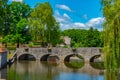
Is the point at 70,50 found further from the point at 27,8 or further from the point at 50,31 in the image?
the point at 27,8

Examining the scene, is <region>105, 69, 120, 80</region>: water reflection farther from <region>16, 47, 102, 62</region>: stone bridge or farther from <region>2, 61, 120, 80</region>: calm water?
<region>16, 47, 102, 62</region>: stone bridge

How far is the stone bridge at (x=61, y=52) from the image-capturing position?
64812mm

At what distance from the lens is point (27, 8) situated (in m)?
74.4

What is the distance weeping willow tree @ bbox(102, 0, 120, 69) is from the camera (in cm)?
2341

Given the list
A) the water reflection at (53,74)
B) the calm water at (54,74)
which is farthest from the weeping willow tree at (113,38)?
the water reflection at (53,74)

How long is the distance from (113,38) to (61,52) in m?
43.4

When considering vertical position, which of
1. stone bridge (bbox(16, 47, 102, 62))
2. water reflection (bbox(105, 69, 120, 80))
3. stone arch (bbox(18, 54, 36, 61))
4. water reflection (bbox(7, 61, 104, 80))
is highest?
stone bridge (bbox(16, 47, 102, 62))

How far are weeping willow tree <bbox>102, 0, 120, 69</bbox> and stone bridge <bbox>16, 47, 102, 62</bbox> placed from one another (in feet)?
131

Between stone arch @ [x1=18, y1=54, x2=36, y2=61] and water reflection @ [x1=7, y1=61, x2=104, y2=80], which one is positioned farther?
stone arch @ [x1=18, y1=54, x2=36, y2=61]

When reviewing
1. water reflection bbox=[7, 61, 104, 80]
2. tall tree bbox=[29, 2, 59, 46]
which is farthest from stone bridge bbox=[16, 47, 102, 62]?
water reflection bbox=[7, 61, 104, 80]

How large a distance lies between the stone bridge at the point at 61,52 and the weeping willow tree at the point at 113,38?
39793 mm

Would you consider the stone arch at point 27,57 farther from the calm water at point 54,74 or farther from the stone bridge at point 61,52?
the calm water at point 54,74

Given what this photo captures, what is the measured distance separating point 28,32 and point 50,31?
5578mm

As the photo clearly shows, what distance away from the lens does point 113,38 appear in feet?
77.6
